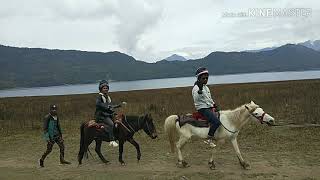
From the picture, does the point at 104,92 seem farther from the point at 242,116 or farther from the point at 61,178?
the point at 242,116

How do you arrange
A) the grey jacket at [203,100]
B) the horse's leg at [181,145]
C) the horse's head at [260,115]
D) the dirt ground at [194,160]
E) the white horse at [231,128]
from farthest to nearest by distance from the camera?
the horse's leg at [181,145], the grey jacket at [203,100], the white horse at [231,128], the dirt ground at [194,160], the horse's head at [260,115]

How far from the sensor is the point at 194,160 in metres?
12.2

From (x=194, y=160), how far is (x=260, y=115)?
2.81 meters

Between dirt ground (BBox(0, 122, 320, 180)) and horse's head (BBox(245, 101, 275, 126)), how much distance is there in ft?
4.11

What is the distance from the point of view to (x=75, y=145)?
1642 cm

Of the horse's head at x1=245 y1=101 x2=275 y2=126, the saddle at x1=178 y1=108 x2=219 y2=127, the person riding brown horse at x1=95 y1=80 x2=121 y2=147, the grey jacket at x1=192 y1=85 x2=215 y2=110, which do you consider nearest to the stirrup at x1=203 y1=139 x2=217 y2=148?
the saddle at x1=178 y1=108 x2=219 y2=127

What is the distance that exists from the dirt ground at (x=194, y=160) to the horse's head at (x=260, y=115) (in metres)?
1.25

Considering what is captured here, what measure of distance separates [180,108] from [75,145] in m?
12.7

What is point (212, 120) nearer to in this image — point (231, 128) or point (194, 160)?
point (231, 128)

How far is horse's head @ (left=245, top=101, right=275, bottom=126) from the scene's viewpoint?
33.4 ft

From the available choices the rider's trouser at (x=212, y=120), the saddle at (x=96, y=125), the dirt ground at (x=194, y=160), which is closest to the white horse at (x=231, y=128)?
the rider's trouser at (x=212, y=120)

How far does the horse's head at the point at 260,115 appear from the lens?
1020 centimetres

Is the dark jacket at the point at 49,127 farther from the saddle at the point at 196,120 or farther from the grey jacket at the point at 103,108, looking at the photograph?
the saddle at the point at 196,120

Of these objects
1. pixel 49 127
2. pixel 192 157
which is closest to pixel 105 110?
pixel 49 127
